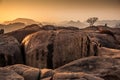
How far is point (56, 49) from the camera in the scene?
22.6 metres

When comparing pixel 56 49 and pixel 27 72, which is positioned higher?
pixel 56 49

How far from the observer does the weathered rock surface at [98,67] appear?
19.3 metres

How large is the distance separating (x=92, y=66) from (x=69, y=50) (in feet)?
9.27

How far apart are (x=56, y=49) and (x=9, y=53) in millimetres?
3616

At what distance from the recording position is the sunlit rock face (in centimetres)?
2252

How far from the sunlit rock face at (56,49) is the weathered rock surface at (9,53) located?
26.2 inches

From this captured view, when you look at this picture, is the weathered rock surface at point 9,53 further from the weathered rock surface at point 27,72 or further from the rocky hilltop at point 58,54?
the weathered rock surface at point 27,72

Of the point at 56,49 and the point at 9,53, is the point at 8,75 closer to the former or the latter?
the point at 9,53

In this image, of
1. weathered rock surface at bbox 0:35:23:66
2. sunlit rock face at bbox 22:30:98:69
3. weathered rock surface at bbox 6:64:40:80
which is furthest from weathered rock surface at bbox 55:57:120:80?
weathered rock surface at bbox 0:35:23:66

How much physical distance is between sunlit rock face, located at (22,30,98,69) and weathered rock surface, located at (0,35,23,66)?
67 centimetres

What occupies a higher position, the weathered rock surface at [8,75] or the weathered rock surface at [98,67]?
the weathered rock surface at [8,75]

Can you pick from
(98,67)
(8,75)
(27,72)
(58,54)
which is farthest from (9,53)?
(98,67)

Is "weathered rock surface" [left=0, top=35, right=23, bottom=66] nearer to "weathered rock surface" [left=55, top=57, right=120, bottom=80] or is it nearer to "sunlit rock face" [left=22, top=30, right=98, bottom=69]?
"sunlit rock face" [left=22, top=30, right=98, bottom=69]

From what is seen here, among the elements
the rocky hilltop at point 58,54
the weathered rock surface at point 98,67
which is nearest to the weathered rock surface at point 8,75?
the rocky hilltop at point 58,54
